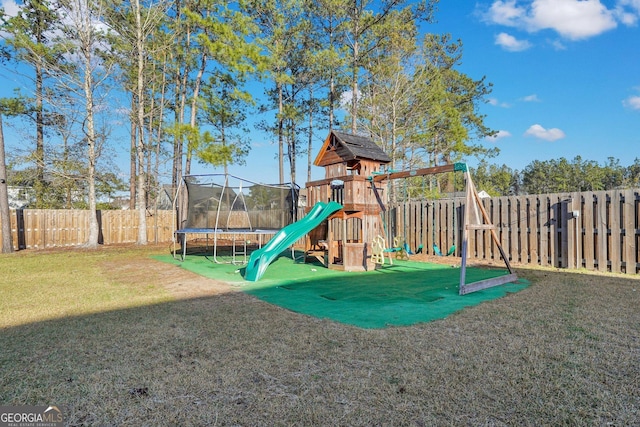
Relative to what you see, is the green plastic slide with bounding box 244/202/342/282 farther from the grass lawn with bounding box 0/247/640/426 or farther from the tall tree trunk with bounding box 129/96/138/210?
the tall tree trunk with bounding box 129/96/138/210

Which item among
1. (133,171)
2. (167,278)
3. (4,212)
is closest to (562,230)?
(167,278)

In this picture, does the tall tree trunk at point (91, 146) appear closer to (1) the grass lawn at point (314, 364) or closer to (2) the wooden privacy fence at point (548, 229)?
(1) the grass lawn at point (314, 364)

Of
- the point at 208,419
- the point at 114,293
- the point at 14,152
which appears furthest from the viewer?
the point at 14,152

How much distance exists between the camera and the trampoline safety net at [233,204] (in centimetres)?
959

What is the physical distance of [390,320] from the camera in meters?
3.82

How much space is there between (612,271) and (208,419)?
328 inches

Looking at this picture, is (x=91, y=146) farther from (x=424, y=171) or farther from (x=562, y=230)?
(x=562, y=230)

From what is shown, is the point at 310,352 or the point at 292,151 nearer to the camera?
the point at 310,352

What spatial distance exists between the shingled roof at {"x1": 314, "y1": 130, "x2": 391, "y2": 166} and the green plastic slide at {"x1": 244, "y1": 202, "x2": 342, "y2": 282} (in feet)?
3.76

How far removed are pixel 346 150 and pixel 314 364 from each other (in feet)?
20.0

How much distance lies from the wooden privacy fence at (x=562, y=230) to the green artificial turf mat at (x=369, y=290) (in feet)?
5.10

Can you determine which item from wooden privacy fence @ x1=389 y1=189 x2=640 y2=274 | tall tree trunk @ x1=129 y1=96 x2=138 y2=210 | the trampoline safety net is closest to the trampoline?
the trampoline safety net

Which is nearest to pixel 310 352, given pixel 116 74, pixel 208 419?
pixel 208 419

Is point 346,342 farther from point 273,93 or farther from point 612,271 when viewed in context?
point 273,93
